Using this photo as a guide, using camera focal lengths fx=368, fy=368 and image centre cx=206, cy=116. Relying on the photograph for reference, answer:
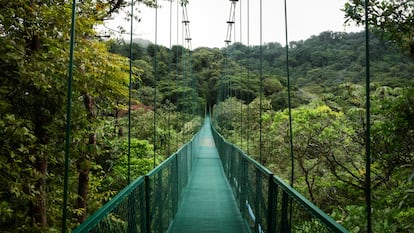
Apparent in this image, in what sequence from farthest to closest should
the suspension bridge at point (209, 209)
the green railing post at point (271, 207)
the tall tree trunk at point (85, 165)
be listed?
the tall tree trunk at point (85, 165) → the green railing post at point (271, 207) → the suspension bridge at point (209, 209)

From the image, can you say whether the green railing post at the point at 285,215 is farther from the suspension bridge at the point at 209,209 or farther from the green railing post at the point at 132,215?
the green railing post at the point at 132,215

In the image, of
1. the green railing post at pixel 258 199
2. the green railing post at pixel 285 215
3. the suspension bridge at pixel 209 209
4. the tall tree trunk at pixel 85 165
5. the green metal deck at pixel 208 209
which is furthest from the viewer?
the tall tree trunk at pixel 85 165

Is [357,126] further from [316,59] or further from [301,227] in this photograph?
[316,59]

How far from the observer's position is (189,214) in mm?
4164

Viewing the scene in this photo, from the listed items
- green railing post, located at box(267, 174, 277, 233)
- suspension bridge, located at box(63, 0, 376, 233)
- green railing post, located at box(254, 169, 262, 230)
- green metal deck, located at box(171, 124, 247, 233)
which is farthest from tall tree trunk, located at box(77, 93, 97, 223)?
green railing post, located at box(267, 174, 277, 233)

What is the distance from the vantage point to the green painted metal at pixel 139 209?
1.38m

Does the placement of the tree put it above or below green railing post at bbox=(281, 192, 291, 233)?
above

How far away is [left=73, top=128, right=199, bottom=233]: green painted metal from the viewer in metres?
1.38

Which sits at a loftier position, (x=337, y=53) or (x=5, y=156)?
(x=337, y=53)

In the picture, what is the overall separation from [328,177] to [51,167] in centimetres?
612

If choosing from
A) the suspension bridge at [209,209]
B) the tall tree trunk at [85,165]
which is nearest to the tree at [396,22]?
the suspension bridge at [209,209]

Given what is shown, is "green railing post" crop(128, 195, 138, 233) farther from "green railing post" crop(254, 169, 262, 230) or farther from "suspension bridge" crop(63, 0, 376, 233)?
"green railing post" crop(254, 169, 262, 230)

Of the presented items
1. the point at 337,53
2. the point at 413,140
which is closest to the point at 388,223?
the point at 413,140

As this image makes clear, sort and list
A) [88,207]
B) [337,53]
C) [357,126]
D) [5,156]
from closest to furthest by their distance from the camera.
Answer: [5,156] → [88,207] → [357,126] → [337,53]
